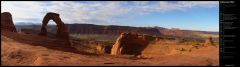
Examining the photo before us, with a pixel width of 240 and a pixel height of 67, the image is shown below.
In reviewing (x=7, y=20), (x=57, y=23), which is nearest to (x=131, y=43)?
(x=57, y=23)

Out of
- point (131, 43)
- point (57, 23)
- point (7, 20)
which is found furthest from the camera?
point (131, 43)

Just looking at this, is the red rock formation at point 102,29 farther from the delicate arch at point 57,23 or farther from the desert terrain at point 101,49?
the delicate arch at point 57,23

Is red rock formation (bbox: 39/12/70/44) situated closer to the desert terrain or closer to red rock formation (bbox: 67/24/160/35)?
the desert terrain

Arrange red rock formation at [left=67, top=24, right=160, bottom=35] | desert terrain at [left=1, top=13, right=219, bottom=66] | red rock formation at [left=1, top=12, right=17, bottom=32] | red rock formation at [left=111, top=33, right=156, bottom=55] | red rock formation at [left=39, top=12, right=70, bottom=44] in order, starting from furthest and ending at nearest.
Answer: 1. red rock formation at [left=67, top=24, right=160, bottom=35]
2. red rock formation at [left=111, top=33, right=156, bottom=55]
3. red rock formation at [left=39, top=12, right=70, bottom=44]
4. red rock formation at [left=1, top=12, right=17, bottom=32]
5. desert terrain at [left=1, top=13, right=219, bottom=66]

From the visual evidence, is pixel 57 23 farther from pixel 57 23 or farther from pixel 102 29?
pixel 102 29

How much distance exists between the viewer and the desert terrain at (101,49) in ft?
47.1

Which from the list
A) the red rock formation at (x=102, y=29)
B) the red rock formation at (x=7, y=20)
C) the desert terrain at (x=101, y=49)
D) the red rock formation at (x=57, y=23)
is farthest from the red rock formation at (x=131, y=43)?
the red rock formation at (x=102, y=29)

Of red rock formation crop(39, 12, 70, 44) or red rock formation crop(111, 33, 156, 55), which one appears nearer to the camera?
red rock formation crop(39, 12, 70, 44)

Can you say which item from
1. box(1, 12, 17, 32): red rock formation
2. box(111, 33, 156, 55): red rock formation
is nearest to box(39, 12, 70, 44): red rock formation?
box(1, 12, 17, 32): red rock formation

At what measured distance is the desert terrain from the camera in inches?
565

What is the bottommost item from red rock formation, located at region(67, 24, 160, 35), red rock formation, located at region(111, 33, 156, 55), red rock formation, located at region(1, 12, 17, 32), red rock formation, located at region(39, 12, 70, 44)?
red rock formation, located at region(67, 24, 160, 35)

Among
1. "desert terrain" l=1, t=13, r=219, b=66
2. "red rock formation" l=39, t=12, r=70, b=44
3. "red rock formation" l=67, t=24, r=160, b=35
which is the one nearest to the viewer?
"desert terrain" l=1, t=13, r=219, b=66

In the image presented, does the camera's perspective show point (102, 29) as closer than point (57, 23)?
No

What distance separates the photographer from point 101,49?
50844mm
